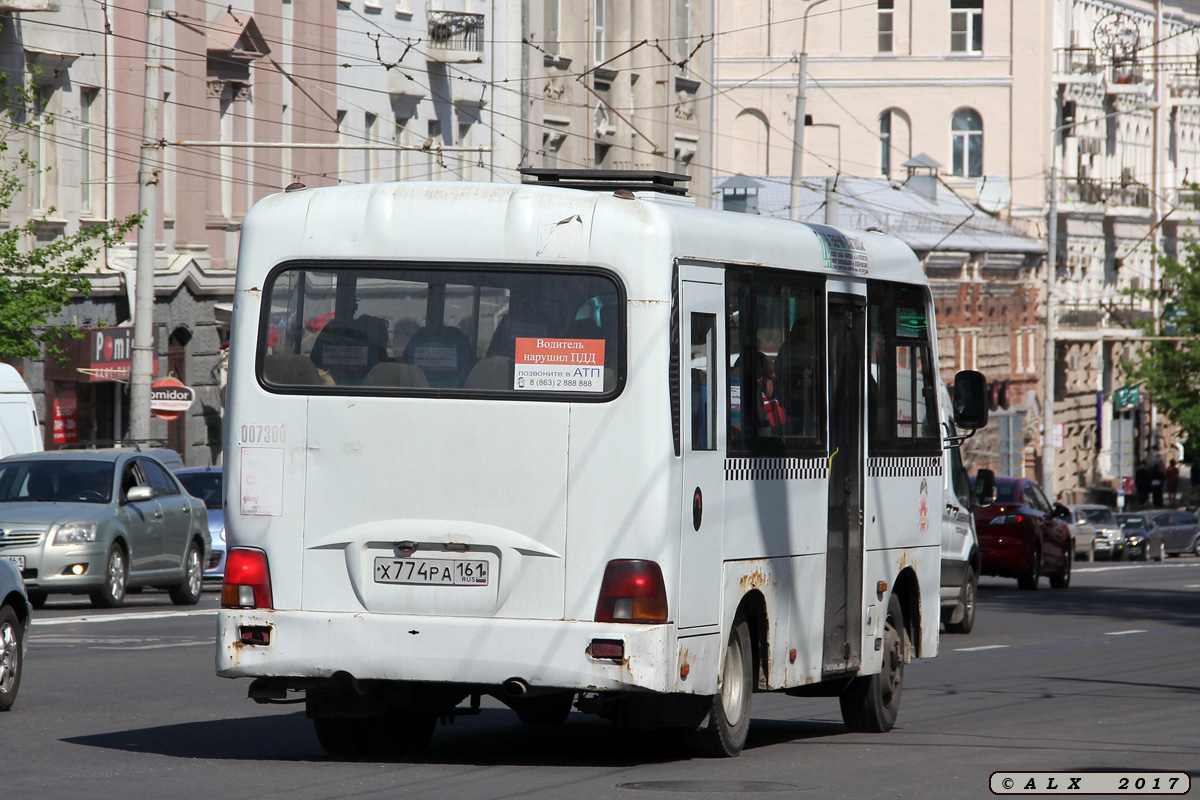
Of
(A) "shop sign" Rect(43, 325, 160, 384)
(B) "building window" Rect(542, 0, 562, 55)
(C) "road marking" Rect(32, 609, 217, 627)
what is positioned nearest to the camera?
(C) "road marking" Rect(32, 609, 217, 627)

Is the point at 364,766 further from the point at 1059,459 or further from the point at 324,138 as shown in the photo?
the point at 1059,459

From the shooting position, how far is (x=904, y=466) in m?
13.4

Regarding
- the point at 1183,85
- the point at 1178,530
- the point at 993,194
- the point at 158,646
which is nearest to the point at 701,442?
the point at 158,646

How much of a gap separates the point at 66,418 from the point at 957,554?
2007 cm

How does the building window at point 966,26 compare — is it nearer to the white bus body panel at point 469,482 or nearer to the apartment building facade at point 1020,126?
the apartment building facade at point 1020,126

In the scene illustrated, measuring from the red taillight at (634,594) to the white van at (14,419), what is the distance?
17554 mm

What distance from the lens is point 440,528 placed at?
1048cm

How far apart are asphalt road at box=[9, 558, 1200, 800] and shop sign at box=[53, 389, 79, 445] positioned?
1966 centimetres

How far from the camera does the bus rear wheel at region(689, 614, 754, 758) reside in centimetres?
1110

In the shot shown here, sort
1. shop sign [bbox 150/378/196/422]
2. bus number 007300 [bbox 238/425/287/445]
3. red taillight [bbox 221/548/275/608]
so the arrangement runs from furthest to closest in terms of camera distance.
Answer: shop sign [bbox 150/378/196/422] < bus number 007300 [bbox 238/425/287/445] < red taillight [bbox 221/548/275/608]

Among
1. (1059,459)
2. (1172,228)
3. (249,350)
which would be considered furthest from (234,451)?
(1172,228)

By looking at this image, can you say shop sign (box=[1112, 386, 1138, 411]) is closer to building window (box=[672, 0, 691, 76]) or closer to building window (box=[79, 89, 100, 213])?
building window (box=[672, 0, 691, 76])

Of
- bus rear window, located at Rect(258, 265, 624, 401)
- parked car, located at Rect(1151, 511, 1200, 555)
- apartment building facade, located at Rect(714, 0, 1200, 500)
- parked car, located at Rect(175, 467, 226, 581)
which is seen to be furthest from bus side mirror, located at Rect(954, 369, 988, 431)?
apartment building facade, located at Rect(714, 0, 1200, 500)

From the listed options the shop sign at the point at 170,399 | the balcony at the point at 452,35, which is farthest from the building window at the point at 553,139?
the shop sign at the point at 170,399
